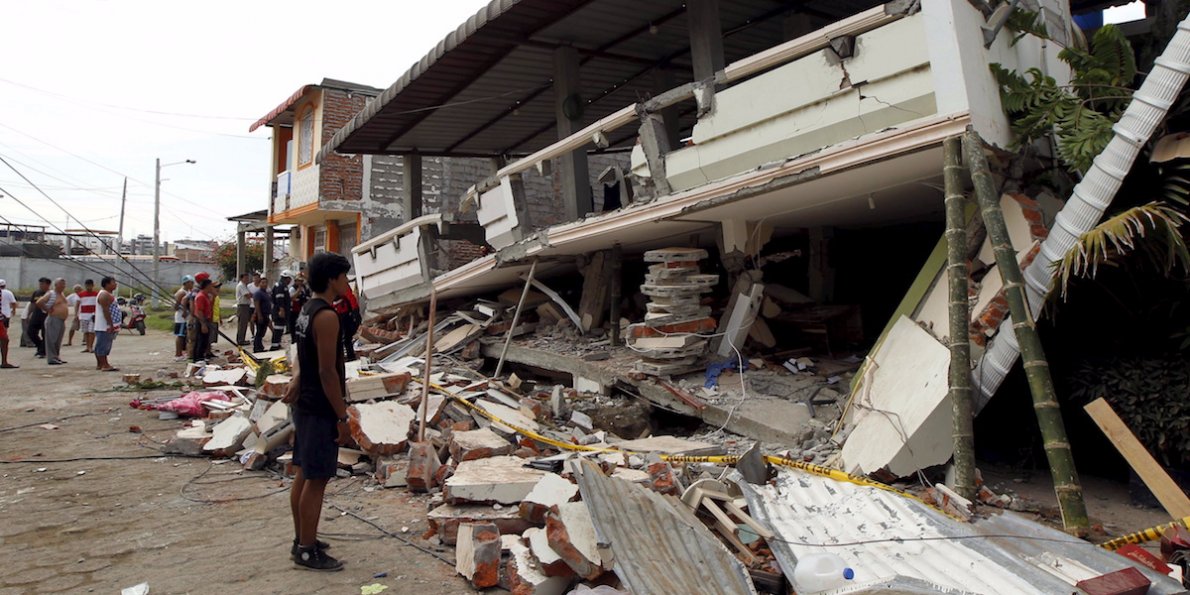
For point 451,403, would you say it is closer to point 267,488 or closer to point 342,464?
point 342,464

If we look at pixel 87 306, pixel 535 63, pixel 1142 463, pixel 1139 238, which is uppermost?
pixel 535 63

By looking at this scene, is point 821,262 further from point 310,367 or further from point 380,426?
point 310,367

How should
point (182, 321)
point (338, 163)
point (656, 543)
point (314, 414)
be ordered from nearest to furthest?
point (656, 543) < point (314, 414) < point (182, 321) < point (338, 163)

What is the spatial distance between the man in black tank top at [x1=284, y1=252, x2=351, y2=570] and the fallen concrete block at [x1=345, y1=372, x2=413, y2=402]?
316 cm

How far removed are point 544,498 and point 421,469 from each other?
1.60m

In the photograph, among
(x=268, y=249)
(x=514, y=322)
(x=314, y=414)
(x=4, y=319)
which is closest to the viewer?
(x=314, y=414)

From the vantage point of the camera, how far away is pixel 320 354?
3.70 m

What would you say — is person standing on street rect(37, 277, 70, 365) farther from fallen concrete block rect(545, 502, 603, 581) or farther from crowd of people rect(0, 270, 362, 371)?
fallen concrete block rect(545, 502, 603, 581)

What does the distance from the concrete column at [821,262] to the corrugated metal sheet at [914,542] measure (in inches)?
177

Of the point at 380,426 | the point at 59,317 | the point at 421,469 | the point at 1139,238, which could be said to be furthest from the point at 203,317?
the point at 1139,238

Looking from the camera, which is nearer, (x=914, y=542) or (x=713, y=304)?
(x=914, y=542)

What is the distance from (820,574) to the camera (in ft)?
10.4

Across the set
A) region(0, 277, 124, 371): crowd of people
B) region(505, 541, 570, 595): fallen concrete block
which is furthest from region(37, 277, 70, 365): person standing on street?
region(505, 541, 570, 595): fallen concrete block

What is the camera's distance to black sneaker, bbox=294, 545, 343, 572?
148 inches
